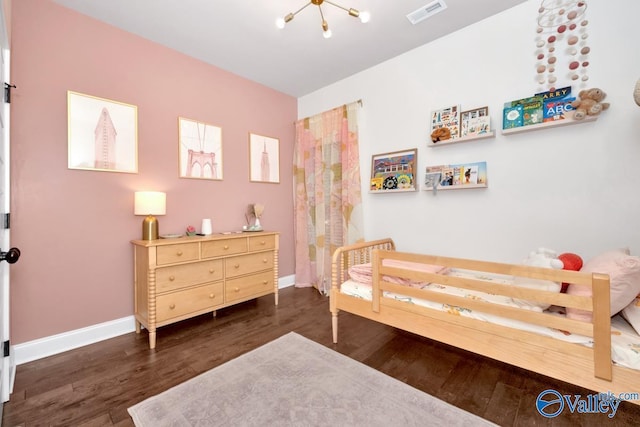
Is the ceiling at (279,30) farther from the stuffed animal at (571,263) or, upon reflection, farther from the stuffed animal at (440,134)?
the stuffed animal at (571,263)

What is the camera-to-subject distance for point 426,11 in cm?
220

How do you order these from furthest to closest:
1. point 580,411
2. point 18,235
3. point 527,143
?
point 527,143
point 18,235
point 580,411

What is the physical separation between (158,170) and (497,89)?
3.17 meters

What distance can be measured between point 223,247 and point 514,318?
7.60 feet

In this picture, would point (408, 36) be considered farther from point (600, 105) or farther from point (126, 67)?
point (126, 67)

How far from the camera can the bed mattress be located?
1190 mm

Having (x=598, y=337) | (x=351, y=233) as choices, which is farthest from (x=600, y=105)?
(x=351, y=233)

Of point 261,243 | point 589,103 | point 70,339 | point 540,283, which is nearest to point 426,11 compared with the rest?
point 589,103

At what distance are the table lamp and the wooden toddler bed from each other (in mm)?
1888

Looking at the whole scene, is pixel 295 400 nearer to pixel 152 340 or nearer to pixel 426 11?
pixel 152 340

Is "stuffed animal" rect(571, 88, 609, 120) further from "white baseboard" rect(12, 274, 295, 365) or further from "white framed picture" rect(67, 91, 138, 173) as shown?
"white baseboard" rect(12, 274, 295, 365)

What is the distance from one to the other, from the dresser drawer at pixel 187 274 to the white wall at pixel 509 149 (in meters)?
1.72

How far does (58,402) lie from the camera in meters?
1.50

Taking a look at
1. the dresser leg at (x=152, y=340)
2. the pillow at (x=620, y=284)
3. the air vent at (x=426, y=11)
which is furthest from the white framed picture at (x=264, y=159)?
the pillow at (x=620, y=284)
